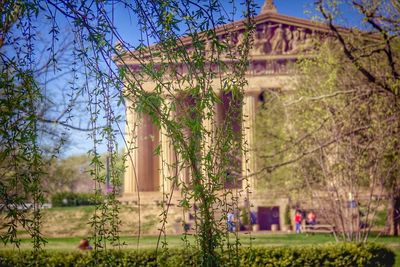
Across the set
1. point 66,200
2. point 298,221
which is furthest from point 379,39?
point 66,200

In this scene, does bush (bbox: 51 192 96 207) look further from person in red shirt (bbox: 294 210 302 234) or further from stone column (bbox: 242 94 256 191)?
person in red shirt (bbox: 294 210 302 234)

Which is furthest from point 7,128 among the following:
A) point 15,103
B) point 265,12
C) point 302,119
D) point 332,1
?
point 265,12

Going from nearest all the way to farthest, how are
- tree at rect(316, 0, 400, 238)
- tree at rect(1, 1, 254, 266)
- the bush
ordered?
1. tree at rect(1, 1, 254, 266)
2. tree at rect(316, 0, 400, 238)
3. the bush

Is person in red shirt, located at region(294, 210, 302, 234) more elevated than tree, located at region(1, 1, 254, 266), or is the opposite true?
tree, located at region(1, 1, 254, 266)

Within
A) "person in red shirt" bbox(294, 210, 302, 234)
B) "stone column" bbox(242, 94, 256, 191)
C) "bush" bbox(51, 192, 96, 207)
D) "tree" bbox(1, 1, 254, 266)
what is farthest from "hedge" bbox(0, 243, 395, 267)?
"bush" bbox(51, 192, 96, 207)

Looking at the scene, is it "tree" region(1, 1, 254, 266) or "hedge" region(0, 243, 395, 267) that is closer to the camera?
"tree" region(1, 1, 254, 266)

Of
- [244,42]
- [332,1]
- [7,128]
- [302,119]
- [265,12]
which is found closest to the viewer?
[7,128]

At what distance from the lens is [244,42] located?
4254 mm

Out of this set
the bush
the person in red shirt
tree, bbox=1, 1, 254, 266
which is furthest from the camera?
the bush

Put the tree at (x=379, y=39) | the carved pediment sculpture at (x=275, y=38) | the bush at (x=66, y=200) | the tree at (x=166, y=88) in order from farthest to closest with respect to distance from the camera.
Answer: the bush at (x=66, y=200) → the carved pediment sculpture at (x=275, y=38) → the tree at (x=379, y=39) → the tree at (x=166, y=88)

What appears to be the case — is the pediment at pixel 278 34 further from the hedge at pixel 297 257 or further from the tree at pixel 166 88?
the tree at pixel 166 88

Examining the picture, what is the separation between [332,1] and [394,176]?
4964 mm

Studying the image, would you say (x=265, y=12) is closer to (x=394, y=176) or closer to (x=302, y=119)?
(x=302, y=119)

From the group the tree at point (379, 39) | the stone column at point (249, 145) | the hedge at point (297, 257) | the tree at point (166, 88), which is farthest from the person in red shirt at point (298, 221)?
the tree at point (166, 88)
